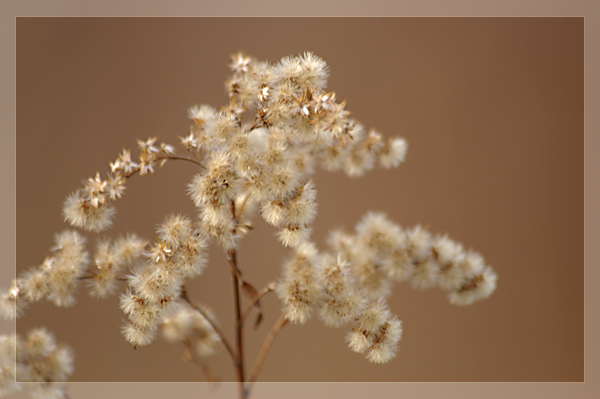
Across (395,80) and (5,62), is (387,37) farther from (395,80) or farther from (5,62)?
(5,62)

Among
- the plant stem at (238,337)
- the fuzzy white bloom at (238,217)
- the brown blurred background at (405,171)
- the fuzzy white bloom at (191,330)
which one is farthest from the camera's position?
the brown blurred background at (405,171)

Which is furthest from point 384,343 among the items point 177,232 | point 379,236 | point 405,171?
point 405,171

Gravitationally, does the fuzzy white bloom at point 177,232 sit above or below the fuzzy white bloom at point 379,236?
below

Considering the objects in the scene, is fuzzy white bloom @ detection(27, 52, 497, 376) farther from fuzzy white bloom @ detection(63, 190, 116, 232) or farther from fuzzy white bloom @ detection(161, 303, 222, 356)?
fuzzy white bloom @ detection(161, 303, 222, 356)

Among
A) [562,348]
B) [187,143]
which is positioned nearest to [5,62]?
[187,143]

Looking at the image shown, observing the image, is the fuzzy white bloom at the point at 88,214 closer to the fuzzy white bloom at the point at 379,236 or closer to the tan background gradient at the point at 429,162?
the fuzzy white bloom at the point at 379,236

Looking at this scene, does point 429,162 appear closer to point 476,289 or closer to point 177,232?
point 476,289

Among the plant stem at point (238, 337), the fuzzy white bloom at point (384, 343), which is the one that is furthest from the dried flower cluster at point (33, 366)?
the fuzzy white bloom at point (384, 343)
